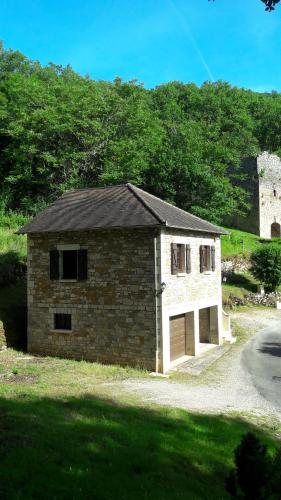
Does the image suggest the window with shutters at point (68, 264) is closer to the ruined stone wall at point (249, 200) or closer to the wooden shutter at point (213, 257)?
the wooden shutter at point (213, 257)

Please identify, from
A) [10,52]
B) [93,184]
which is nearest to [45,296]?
[93,184]

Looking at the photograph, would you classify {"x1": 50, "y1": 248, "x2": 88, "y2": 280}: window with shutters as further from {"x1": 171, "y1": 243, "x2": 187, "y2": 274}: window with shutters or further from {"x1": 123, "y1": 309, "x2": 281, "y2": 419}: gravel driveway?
{"x1": 123, "y1": 309, "x2": 281, "y2": 419}: gravel driveway

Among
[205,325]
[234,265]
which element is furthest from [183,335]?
[234,265]

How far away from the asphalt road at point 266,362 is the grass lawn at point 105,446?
3.69 m

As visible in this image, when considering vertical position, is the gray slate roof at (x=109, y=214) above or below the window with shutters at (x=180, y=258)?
above

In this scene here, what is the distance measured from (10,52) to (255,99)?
38837 millimetres

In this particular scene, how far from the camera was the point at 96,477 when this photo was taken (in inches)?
275

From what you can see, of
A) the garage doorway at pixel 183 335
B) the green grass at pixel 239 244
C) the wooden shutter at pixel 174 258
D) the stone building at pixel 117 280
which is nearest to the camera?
the stone building at pixel 117 280

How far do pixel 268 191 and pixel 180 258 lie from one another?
A: 3107cm

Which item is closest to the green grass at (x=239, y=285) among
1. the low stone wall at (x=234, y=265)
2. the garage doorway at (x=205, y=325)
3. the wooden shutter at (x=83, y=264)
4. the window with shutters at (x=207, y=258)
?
the low stone wall at (x=234, y=265)

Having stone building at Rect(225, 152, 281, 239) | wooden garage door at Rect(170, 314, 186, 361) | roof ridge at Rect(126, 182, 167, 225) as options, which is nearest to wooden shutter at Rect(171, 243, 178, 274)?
roof ridge at Rect(126, 182, 167, 225)

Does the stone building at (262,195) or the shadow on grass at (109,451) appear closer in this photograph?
the shadow on grass at (109,451)

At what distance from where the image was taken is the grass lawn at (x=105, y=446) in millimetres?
6715

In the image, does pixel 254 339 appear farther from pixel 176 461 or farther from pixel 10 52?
pixel 10 52
